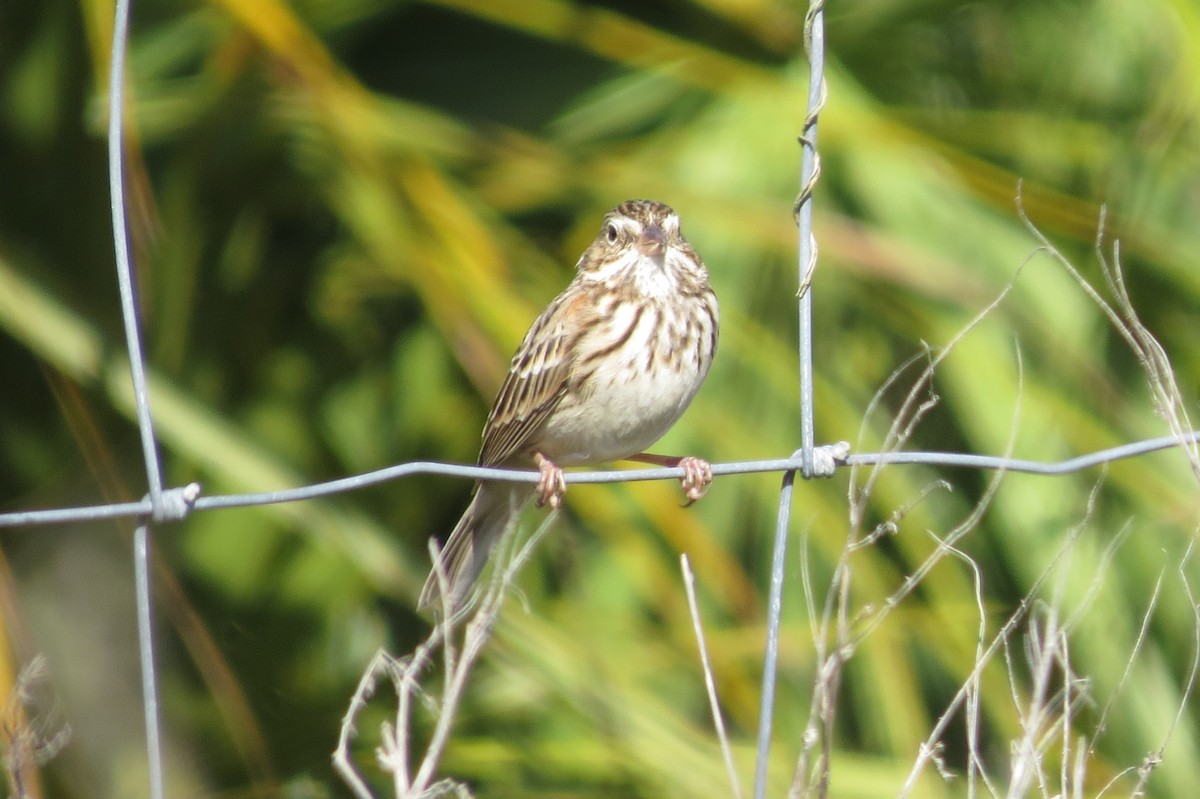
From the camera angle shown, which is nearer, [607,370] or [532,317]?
[607,370]

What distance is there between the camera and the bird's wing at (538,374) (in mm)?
3701

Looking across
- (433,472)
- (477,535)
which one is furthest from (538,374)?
(433,472)

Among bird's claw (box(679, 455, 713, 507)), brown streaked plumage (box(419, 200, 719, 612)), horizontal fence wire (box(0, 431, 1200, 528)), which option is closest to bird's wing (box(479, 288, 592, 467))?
brown streaked plumage (box(419, 200, 719, 612))

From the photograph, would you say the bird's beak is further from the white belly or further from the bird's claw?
the bird's claw

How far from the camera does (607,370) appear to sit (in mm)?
3631

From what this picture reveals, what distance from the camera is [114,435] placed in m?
4.27

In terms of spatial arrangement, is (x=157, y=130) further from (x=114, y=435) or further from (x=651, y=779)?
(x=651, y=779)

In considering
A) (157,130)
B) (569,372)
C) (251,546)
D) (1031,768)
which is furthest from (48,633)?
(1031,768)

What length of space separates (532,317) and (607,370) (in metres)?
0.24

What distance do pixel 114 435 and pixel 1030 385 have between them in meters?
2.42

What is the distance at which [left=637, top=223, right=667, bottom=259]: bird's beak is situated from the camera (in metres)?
3.66

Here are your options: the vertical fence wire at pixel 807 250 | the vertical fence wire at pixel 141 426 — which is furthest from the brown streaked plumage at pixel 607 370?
the vertical fence wire at pixel 141 426

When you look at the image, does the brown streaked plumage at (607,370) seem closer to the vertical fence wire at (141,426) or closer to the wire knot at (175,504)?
the wire knot at (175,504)

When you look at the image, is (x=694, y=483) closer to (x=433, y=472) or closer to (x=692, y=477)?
(x=692, y=477)
